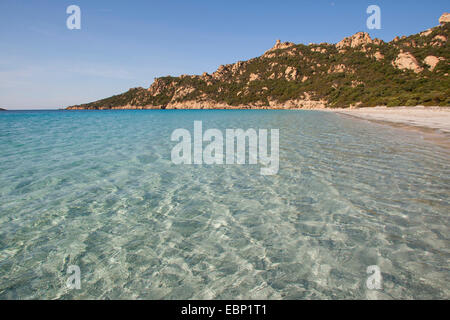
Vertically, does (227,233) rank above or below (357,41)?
below

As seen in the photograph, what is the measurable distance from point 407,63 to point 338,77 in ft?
89.3

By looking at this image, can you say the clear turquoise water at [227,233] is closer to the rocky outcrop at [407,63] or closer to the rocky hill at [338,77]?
the rocky hill at [338,77]

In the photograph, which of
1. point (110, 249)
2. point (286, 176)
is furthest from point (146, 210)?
point (286, 176)

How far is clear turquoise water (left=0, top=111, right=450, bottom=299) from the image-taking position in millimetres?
3051

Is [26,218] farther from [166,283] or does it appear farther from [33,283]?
[166,283]

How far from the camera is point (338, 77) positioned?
371ft

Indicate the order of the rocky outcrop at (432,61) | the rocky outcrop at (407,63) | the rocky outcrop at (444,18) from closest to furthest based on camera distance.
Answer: the rocky outcrop at (432,61), the rocky outcrop at (407,63), the rocky outcrop at (444,18)

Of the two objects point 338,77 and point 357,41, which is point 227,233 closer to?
point 338,77

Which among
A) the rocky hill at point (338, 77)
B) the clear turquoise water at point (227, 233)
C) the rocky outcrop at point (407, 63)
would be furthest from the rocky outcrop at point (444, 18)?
the clear turquoise water at point (227, 233)

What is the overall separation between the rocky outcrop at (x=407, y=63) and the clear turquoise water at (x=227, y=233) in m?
110

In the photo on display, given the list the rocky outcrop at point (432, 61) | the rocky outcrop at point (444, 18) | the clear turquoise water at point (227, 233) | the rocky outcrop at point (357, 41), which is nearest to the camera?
the clear turquoise water at point (227, 233)

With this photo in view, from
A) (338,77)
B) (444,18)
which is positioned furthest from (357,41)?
(338,77)

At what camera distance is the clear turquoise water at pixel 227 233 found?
120 inches

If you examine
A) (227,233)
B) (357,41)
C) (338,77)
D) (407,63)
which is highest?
(357,41)
